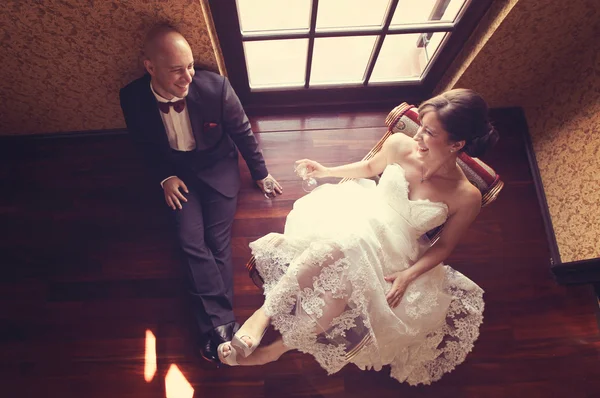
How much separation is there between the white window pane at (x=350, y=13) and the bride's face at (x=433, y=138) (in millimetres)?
796

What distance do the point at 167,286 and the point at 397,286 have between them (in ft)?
4.27

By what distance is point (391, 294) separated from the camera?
1.74 meters

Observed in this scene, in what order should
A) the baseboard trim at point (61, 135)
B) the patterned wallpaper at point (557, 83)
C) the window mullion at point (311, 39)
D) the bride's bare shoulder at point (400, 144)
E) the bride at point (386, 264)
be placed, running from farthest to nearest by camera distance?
the baseboard trim at point (61, 135)
the patterned wallpaper at point (557, 83)
the window mullion at point (311, 39)
the bride's bare shoulder at point (400, 144)
the bride at point (386, 264)

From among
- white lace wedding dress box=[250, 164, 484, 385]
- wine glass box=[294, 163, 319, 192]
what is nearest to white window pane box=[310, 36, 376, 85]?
wine glass box=[294, 163, 319, 192]

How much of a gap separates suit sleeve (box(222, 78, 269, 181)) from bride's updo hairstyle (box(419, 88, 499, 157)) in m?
0.95

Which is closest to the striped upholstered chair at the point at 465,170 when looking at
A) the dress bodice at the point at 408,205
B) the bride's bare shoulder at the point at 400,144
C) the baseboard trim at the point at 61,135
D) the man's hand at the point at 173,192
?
the bride's bare shoulder at the point at 400,144

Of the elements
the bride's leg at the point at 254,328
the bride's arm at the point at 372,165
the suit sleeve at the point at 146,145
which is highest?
the suit sleeve at the point at 146,145

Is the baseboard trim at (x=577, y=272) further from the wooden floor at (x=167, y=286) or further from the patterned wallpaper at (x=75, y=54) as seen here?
the patterned wallpaper at (x=75, y=54)

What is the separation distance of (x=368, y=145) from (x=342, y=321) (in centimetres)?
133

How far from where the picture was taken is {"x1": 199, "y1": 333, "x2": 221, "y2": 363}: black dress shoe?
2.07 metres

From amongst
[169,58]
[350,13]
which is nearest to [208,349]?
[169,58]

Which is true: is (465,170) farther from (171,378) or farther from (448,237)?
(171,378)

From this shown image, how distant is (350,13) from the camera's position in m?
2.12

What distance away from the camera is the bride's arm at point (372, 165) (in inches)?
74.5
